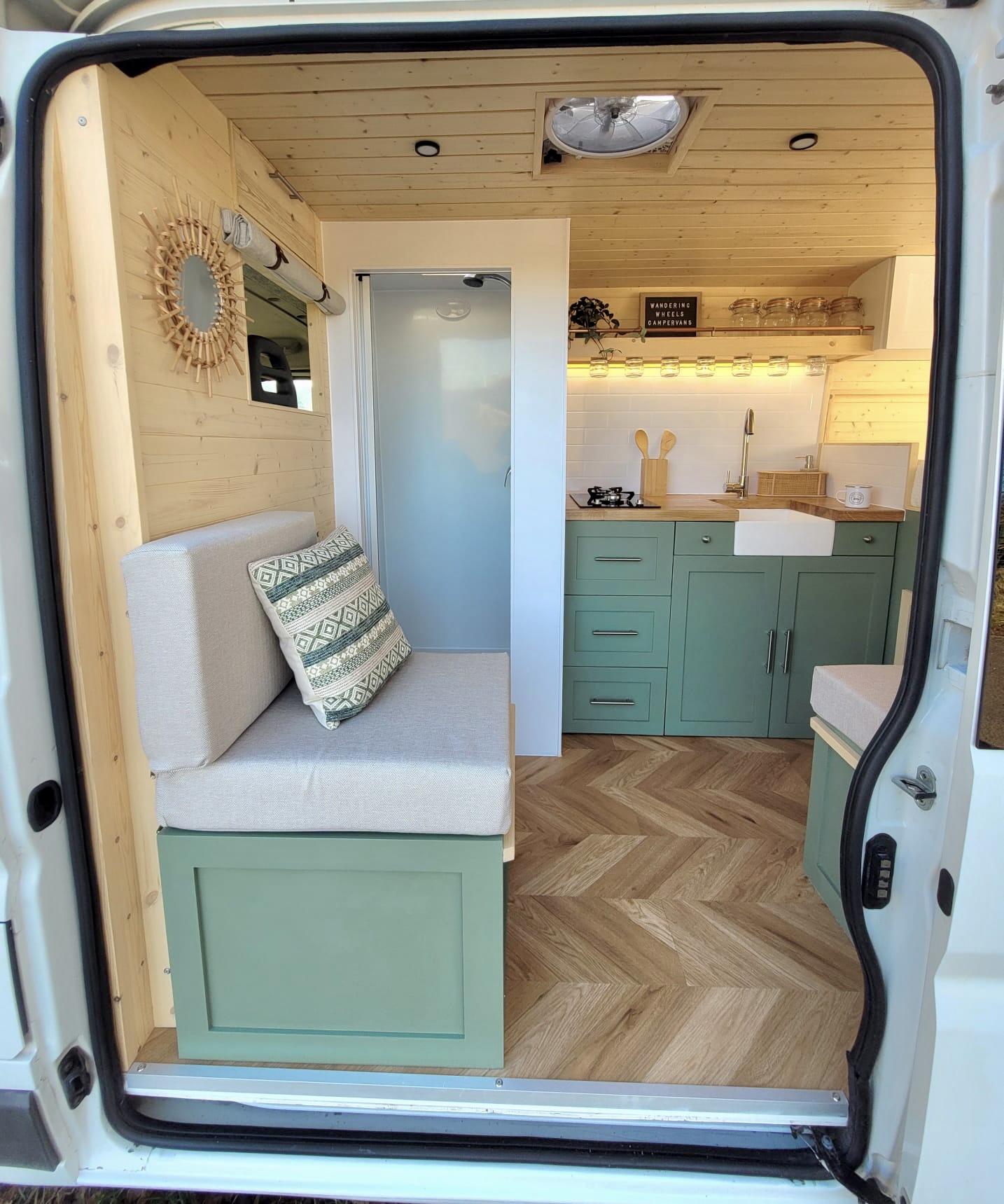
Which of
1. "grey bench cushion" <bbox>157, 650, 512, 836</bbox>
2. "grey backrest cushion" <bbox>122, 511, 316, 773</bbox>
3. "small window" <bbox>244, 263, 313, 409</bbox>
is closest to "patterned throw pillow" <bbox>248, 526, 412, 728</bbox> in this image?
"grey backrest cushion" <bbox>122, 511, 316, 773</bbox>

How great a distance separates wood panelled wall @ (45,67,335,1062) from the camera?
3.92 feet

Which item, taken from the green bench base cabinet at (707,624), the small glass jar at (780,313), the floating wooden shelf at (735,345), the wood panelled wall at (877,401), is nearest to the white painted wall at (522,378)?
the green bench base cabinet at (707,624)

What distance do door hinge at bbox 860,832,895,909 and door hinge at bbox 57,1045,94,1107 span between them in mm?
1342

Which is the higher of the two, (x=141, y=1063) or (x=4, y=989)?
(x=4, y=989)

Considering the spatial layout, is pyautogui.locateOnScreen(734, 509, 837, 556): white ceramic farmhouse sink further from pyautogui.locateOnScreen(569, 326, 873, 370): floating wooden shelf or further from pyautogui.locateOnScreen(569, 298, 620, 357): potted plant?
pyautogui.locateOnScreen(569, 298, 620, 357): potted plant

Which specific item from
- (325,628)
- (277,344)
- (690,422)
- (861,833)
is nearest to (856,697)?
(861,833)

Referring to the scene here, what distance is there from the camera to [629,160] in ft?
6.95

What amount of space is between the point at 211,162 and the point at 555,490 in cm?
157

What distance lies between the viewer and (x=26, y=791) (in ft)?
3.51

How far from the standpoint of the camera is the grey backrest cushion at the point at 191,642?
1.24 meters

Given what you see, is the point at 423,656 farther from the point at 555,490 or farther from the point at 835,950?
the point at 835,950

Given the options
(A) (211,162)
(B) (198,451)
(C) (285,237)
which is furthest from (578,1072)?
(C) (285,237)

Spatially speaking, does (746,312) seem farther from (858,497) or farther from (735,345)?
(858,497)

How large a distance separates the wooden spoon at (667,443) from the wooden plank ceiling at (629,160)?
86 cm
